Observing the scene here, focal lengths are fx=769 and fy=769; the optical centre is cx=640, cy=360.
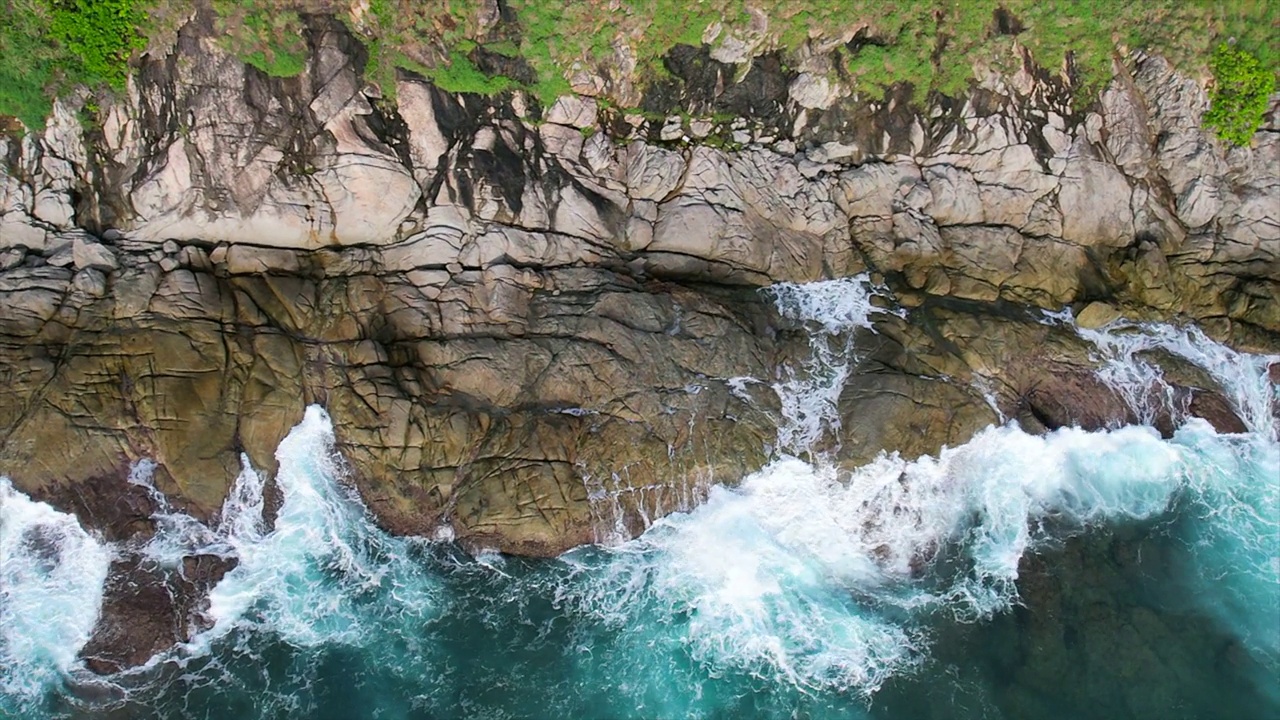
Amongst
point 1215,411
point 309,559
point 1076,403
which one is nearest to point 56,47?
point 309,559

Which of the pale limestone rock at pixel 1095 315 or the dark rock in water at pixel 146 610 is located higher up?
the pale limestone rock at pixel 1095 315

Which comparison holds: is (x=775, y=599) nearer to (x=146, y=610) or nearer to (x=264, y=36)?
(x=146, y=610)

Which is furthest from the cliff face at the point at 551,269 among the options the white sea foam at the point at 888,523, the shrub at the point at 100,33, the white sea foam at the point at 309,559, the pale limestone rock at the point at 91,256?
the white sea foam at the point at 888,523

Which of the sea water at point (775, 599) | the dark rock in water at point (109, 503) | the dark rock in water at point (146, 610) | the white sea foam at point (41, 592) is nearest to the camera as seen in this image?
the white sea foam at point (41, 592)

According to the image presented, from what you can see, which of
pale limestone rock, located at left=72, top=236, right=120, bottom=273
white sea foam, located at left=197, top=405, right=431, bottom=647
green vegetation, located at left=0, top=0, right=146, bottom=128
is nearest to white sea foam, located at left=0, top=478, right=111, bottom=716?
white sea foam, located at left=197, top=405, right=431, bottom=647

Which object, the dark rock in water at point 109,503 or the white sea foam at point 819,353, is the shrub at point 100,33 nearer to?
the dark rock in water at point 109,503

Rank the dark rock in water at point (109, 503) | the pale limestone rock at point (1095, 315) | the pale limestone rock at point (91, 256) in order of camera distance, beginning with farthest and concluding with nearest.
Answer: the pale limestone rock at point (1095, 315)
the pale limestone rock at point (91, 256)
the dark rock in water at point (109, 503)

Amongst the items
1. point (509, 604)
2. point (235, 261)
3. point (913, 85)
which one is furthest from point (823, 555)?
point (235, 261)

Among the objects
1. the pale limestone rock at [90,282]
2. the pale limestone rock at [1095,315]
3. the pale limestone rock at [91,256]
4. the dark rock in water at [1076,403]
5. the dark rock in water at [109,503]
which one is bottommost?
the dark rock in water at [1076,403]

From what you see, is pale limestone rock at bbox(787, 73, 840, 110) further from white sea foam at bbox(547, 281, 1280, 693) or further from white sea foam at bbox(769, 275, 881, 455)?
white sea foam at bbox(547, 281, 1280, 693)
